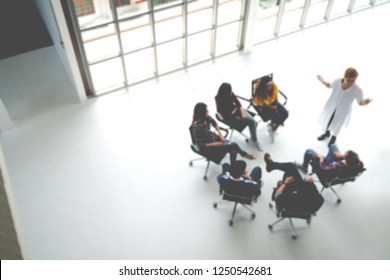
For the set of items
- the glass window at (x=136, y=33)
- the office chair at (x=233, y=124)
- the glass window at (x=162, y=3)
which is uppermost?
the glass window at (x=162, y=3)

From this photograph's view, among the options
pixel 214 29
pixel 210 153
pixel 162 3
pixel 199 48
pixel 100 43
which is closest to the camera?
pixel 210 153

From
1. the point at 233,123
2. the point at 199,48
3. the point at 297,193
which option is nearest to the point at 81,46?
the point at 199,48

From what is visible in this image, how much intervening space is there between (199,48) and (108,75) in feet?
5.69

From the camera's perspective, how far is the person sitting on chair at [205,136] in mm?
5270

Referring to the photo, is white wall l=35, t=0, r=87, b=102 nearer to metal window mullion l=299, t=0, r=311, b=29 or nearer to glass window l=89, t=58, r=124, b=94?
glass window l=89, t=58, r=124, b=94

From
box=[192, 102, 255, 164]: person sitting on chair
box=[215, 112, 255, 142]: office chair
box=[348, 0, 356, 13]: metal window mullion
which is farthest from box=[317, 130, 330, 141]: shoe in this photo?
box=[348, 0, 356, 13]: metal window mullion

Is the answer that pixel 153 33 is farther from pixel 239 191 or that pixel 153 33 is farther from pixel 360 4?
pixel 360 4

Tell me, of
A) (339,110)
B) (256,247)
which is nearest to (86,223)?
(256,247)

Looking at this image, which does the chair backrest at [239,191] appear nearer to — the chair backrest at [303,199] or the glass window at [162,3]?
the chair backrest at [303,199]

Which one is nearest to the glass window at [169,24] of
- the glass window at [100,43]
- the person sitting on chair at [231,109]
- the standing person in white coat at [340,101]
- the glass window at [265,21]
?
the glass window at [100,43]

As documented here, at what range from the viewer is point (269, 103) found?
5.90 meters

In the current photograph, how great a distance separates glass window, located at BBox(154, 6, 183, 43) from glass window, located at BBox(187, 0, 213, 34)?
0.17 m

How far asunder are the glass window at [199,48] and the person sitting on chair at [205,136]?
2.24 meters
